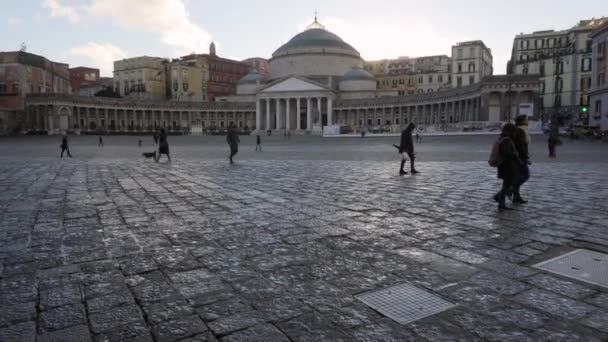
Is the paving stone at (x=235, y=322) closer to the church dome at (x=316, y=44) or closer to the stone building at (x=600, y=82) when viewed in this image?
the stone building at (x=600, y=82)

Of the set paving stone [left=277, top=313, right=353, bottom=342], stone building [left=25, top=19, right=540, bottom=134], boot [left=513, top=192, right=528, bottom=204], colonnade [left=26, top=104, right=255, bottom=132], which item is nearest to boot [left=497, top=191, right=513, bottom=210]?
boot [left=513, top=192, right=528, bottom=204]

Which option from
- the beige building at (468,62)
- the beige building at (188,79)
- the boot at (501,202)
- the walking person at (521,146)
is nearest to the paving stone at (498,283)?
the boot at (501,202)

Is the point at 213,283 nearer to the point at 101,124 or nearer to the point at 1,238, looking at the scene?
the point at 1,238

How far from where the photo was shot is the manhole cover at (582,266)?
3711mm

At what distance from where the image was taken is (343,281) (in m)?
3.71

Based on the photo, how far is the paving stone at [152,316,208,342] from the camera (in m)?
2.76

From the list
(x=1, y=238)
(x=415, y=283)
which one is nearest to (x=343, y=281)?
(x=415, y=283)

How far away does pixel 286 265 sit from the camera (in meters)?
4.12

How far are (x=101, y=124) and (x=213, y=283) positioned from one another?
7779 centimetres

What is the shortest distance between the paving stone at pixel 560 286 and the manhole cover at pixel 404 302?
0.96m

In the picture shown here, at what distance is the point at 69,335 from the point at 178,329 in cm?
70

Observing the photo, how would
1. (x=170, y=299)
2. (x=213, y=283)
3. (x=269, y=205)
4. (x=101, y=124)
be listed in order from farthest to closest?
(x=101, y=124) → (x=269, y=205) → (x=213, y=283) → (x=170, y=299)

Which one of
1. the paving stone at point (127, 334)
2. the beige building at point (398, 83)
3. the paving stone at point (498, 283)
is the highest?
the beige building at point (398, 83)

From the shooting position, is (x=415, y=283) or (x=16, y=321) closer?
(x=16, y=321)
